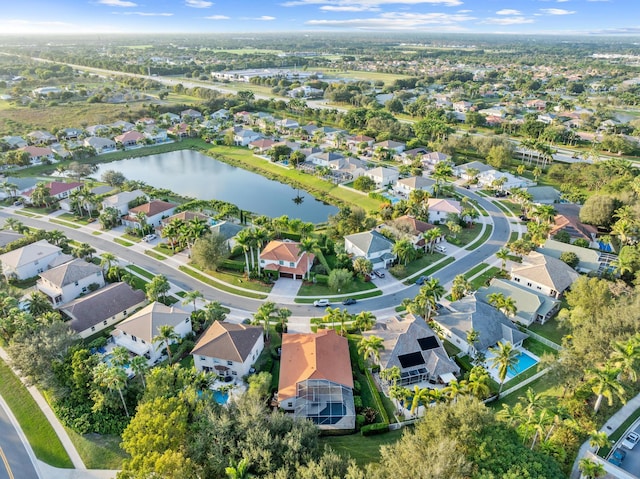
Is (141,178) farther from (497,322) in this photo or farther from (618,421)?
(618,421)

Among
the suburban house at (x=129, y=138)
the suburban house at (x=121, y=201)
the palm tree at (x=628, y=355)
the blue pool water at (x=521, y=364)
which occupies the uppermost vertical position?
the suburban house at (x=129, y=138)

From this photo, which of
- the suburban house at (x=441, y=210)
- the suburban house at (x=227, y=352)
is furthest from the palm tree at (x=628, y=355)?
the suburban house at (x=441, y=210)

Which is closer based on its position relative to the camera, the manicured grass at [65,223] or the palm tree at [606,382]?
the palm tree at [606,382]

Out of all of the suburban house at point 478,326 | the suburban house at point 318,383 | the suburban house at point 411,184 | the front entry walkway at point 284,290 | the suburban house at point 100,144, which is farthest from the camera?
the suburban house at point 100,144

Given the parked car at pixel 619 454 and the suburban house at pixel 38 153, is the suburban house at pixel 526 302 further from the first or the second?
the suburban house at pixel 38 153

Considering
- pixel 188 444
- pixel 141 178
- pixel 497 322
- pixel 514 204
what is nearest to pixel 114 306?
pixel 188 444

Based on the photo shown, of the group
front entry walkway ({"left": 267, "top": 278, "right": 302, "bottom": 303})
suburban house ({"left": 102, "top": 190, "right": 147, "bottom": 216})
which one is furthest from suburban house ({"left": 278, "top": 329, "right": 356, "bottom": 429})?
suburban house ({"left": 102, "top": 190, "right": 147, "bottom": 216})

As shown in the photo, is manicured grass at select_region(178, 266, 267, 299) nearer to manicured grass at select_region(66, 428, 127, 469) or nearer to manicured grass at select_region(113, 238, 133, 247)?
manicured grass at select_region(113, 238, 133, 247)
